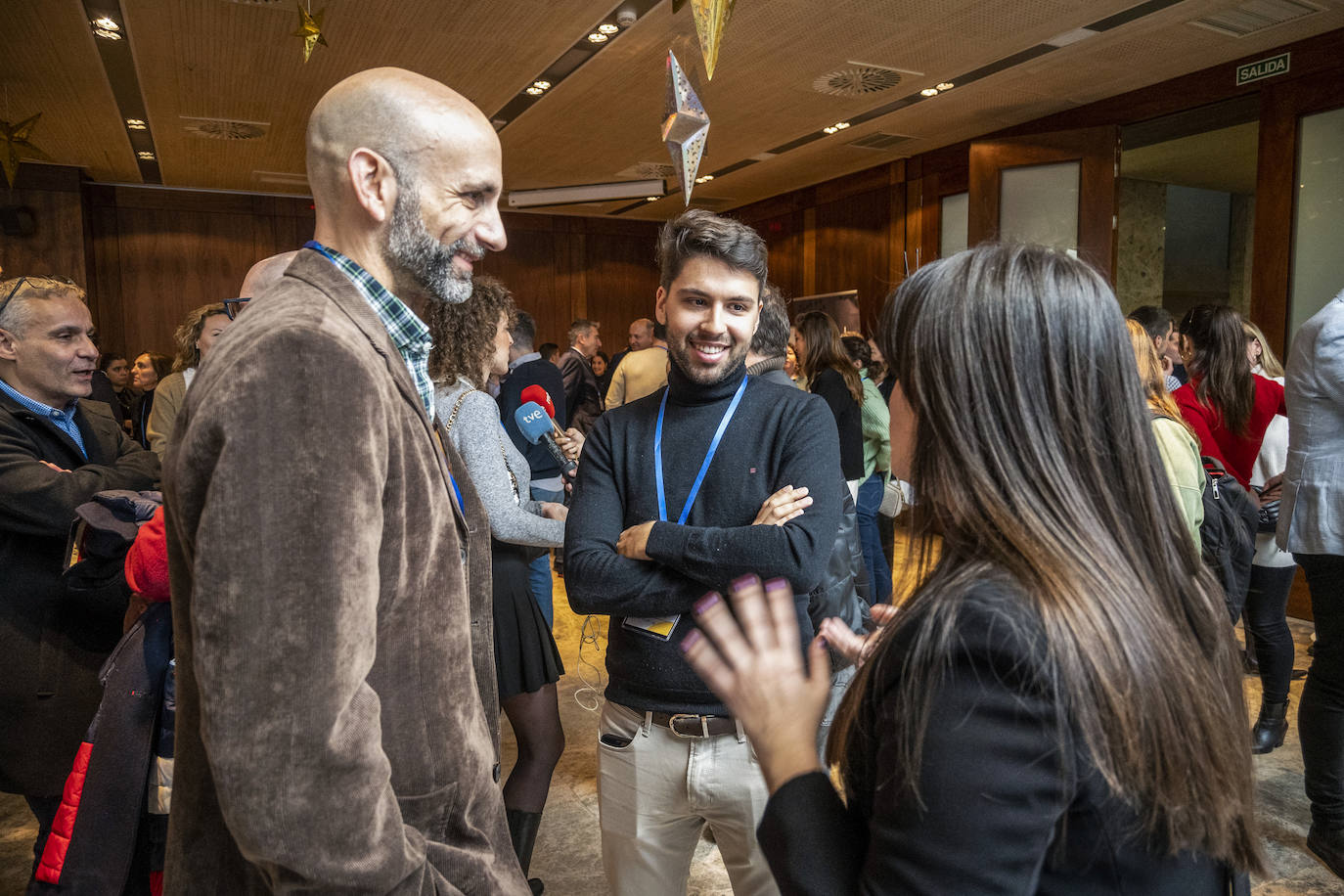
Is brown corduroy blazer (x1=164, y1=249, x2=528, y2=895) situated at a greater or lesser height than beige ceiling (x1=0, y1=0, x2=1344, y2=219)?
lesser

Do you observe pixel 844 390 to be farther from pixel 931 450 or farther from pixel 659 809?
pixel 931 450

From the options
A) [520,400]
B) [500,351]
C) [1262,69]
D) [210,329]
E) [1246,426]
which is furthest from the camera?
[1262,69]

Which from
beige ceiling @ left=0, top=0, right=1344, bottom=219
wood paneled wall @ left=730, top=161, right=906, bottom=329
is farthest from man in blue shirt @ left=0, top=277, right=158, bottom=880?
wood paneled wall @ left=730, top=161, right=906, bottom=329

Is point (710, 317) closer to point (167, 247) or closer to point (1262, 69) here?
point (1262, 69)

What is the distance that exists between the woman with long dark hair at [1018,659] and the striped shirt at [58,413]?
191 centimetres

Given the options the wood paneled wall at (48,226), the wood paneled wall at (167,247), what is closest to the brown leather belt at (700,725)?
the wood paneled wall at (48,226)

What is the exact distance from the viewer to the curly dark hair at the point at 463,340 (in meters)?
2.27

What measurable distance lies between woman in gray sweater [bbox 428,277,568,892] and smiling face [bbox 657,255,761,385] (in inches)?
28.0

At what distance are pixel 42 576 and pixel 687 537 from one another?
150 centimetres

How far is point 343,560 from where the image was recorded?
82 cm

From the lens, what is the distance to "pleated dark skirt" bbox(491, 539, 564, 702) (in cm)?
225

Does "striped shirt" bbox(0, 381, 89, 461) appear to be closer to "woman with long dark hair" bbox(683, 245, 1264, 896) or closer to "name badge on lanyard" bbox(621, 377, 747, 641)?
"name badge on lanyard" bbox(621, 377, 747, 641)

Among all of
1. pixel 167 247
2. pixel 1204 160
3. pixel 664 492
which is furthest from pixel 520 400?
pixel 167 247

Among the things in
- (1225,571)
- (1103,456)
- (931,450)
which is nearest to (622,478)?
(931,450)
